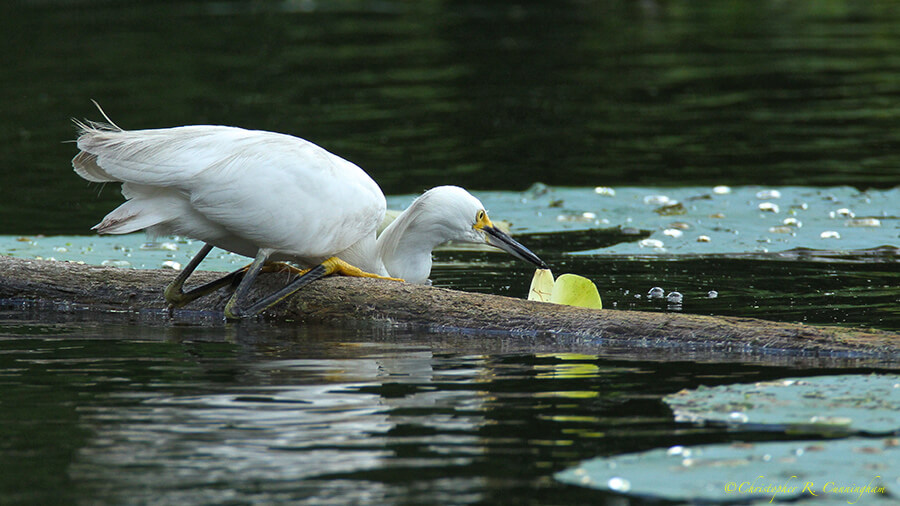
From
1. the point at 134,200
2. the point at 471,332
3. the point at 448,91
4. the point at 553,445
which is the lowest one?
the point at 553,445

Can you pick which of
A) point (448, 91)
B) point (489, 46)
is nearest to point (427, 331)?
point (448, 91)

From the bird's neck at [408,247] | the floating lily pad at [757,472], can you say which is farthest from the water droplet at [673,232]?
the floating lily pad at [757,472]

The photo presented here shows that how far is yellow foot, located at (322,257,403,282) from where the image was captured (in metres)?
8.20

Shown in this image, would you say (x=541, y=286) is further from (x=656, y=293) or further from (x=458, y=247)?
(x=458, y=247)

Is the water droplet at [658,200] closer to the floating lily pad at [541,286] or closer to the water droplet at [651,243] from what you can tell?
the water droplet at [651,243]

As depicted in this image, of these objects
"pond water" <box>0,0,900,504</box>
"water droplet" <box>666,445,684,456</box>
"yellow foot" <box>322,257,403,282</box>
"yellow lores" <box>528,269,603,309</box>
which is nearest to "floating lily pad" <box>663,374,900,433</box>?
"pond water" <box>0,0,900,504</box>

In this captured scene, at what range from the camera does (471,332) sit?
25.9 feet

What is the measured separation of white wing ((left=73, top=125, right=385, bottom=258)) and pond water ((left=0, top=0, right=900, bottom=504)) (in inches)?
27.0

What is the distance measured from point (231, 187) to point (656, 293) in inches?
127

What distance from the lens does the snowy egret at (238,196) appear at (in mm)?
7582

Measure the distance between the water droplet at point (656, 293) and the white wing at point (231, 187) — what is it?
227 centimetres

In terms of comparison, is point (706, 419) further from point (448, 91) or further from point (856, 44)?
point (856, 44)

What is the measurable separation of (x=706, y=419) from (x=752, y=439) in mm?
397

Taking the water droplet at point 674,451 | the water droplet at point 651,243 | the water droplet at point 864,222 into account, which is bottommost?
the water droplet at point 674,451
